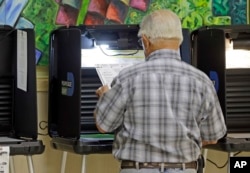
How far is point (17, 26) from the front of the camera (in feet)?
9.41

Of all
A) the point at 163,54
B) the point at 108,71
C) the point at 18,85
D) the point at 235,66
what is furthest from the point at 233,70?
the point at 18,85

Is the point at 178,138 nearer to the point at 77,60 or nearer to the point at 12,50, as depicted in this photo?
the point at 77,60

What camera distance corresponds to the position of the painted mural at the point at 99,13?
287 cm

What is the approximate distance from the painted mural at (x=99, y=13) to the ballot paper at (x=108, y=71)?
0.41 m

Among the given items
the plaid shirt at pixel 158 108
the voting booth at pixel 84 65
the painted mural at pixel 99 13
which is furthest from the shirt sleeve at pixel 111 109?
the painted mural at pixel 99 13

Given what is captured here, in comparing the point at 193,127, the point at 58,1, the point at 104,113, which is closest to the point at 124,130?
the point at 104,113

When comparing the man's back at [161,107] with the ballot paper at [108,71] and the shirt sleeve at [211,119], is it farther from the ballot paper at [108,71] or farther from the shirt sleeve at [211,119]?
the ballot paper at [108,71]

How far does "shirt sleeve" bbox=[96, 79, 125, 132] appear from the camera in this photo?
1.79 m

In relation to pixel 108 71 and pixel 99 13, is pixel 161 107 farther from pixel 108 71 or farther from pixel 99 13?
pixel 99 13

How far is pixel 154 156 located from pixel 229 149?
1.84 feet

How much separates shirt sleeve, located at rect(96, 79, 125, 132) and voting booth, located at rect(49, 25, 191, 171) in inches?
20.8

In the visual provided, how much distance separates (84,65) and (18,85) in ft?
1.15

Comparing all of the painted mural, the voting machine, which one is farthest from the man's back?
the painted mural

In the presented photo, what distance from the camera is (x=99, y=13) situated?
2902mm
